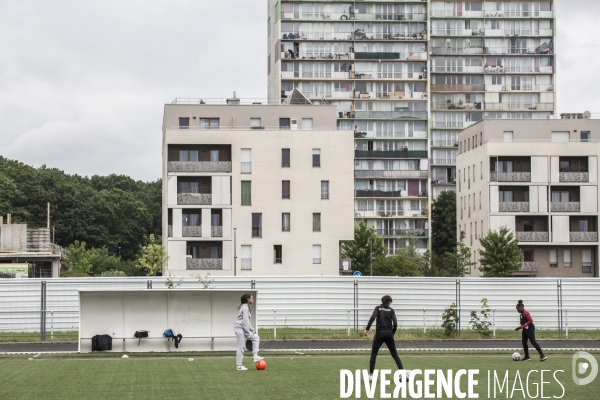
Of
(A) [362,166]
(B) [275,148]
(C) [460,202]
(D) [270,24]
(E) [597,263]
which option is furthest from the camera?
(D) [270,24]

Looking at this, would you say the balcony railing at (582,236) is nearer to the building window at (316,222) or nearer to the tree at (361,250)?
the tree at (361,250)

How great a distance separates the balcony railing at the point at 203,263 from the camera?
81.3 metres

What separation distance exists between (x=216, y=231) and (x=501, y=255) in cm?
2465

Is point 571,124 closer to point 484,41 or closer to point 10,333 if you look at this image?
point 484,41

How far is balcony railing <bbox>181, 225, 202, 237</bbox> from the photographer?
3223 inches

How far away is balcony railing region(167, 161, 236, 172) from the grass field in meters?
49.0

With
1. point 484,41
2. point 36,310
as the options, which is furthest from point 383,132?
point 36,310

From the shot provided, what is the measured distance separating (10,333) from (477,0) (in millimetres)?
110151

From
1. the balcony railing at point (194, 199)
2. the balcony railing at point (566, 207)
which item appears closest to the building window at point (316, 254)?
the balcony railing at point (194, 199)

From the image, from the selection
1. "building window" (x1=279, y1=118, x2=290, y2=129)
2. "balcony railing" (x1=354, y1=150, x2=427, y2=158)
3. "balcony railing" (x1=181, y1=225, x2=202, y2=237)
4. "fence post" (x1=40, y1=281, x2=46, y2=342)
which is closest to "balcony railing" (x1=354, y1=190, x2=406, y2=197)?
"balcony railing" (x1=354, y1=150, x2=427, y2=158)

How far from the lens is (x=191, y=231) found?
269 ft

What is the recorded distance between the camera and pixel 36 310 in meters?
44.5

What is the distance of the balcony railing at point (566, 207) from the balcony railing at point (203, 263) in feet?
105

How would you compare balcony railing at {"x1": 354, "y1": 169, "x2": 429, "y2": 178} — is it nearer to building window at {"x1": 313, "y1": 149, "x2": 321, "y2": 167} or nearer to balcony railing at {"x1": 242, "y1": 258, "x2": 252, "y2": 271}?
building window at {"x1": 313, "y1": 149, "x2": 321, "y2": 167}
